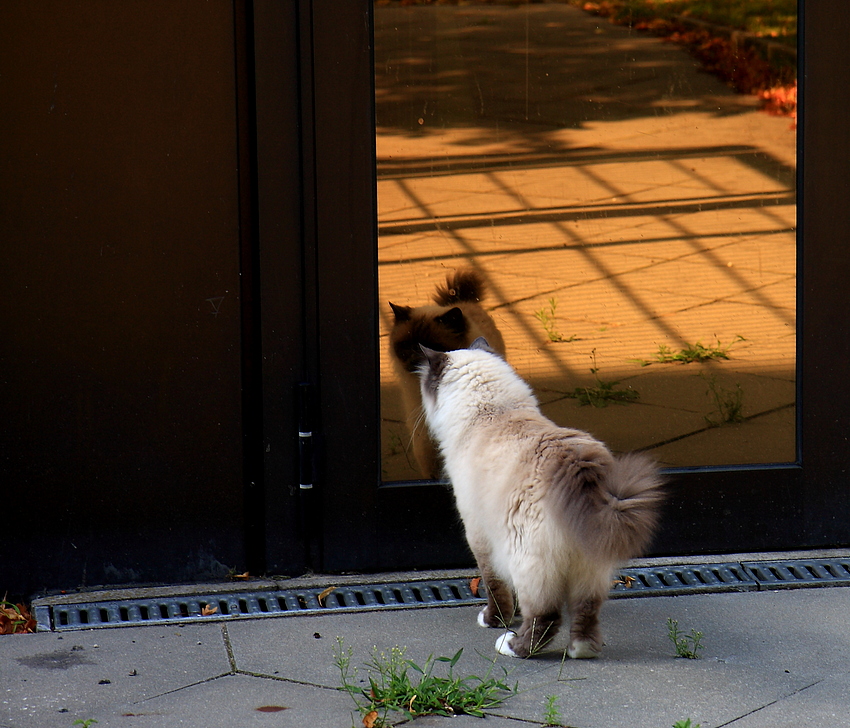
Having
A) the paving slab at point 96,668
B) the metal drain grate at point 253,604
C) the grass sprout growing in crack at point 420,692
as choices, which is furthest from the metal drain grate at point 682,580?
the paving slab at point 96,668

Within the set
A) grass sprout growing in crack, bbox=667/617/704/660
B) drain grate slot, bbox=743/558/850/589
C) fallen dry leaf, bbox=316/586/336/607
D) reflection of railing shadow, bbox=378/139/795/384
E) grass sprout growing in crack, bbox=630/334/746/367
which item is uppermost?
reflection of railing shadow, bbox=378/139/795/384

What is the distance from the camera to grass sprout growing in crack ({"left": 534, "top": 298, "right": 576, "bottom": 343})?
425 centimetres

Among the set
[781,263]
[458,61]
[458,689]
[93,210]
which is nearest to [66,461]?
[93,210]

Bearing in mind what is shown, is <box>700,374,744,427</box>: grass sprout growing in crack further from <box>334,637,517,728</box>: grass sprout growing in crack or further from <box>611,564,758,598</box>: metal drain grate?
<box>334,637,517,728</box>: grass sprout growing in crack

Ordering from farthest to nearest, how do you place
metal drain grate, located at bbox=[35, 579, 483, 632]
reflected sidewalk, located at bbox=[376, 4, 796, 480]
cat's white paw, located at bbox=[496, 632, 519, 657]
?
reflected sidewalk, located at bbox=[376, 4, 796, 480]
metal drain grate, located at bbox=[35, 579, 483, 632]
cat's white paw, located at bbox=[496, 632, 519, 657]

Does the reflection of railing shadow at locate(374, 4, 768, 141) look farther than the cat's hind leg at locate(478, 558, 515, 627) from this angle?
Yes

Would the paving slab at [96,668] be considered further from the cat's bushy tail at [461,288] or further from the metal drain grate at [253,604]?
the cat's bushy tail at [461,288]


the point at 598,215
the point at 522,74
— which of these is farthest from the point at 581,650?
the point at 522,74

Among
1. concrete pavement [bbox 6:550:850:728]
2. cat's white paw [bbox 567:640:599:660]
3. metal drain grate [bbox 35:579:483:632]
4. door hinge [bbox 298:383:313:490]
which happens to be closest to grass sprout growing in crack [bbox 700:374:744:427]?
concrete pavement [bbox 6:550:850:728]

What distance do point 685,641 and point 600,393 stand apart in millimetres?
1160

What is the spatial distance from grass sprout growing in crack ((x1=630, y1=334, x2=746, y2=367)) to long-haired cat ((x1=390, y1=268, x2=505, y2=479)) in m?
0.68

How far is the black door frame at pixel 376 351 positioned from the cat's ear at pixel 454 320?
27cm

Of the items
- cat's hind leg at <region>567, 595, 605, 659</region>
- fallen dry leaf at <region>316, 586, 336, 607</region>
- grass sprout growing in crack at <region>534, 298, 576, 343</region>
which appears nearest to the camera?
cat's hind leg at <region>567, 595, 605, 659</region>

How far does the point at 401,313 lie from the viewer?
4121 millimetres
